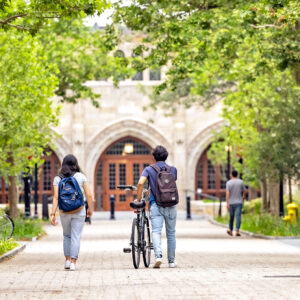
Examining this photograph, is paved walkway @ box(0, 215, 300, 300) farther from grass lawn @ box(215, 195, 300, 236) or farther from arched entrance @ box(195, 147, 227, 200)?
arched entrance @ box(195, 147, 227, 200)

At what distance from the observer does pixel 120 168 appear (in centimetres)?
5275

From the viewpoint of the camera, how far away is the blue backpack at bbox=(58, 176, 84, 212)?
1410 centimetres

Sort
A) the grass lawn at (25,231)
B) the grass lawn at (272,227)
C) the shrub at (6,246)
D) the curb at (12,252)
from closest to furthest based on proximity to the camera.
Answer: the curb at (12,252), the shrub at (6,246), the grass lawn at (25,231), the grass lawn at (272,227)

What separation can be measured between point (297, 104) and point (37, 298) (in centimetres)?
1876

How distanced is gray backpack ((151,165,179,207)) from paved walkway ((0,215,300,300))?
3.26 ft

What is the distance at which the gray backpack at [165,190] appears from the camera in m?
14.2

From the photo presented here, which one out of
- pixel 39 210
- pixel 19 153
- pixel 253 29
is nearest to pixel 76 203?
pixel 253 29

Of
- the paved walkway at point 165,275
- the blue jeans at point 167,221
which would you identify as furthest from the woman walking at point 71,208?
the blue jeans at point 167,221

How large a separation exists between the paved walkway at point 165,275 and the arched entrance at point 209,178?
31164 mm

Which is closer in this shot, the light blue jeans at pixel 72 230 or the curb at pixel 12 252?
the light blue jeans at pixel 72 230

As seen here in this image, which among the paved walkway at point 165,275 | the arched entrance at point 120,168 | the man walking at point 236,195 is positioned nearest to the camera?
the paved walkway at point 165,275

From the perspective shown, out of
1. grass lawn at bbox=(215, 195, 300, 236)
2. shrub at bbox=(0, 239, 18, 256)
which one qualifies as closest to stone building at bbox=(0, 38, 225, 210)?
grass lawn at bbox=(215, 195, 300, 236)

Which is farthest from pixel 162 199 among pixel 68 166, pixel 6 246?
pixel 6 246

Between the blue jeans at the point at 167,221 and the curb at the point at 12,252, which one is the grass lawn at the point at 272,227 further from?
the blue jeans at the point at 167,221
